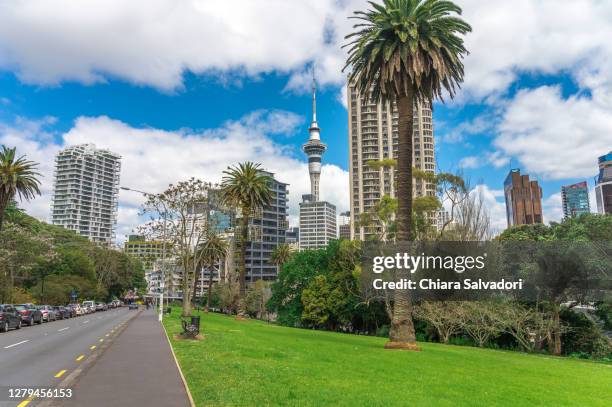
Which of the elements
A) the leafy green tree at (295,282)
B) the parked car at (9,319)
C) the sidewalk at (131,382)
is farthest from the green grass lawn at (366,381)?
the leafy green tree at (295,282)

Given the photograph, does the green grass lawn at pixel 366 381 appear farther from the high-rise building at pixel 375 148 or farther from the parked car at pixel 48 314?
the high-rise building at pixel 375 148

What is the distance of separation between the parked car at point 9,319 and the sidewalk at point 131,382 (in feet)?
54.7

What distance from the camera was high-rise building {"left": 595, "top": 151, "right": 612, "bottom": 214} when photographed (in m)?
167

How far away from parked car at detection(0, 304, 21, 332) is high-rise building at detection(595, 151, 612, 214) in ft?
602

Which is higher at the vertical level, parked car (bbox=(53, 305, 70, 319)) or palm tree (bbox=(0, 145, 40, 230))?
palm tree (bbox=(0, 145, 40, 230))

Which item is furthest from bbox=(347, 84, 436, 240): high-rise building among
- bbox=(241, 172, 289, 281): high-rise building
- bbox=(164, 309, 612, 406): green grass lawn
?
bbox=(164, 309, 612, 406): green grass lawn

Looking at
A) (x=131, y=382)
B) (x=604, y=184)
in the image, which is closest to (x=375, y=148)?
(x=604, y=184)

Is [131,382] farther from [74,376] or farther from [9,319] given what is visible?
[9,319]

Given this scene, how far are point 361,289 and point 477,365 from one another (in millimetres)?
26062

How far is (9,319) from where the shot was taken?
102 feet

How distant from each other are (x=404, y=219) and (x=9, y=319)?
2901 cm

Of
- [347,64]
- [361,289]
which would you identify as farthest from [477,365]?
[361,289]

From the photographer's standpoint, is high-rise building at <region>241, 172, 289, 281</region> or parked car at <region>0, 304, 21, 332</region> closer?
parked car at <region>0, 304, 21, 332</region>

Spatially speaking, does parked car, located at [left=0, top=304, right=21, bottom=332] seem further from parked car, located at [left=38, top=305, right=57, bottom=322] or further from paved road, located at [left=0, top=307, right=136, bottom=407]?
parked car, located at [left=38, top=305, right=57, bottom=322]
